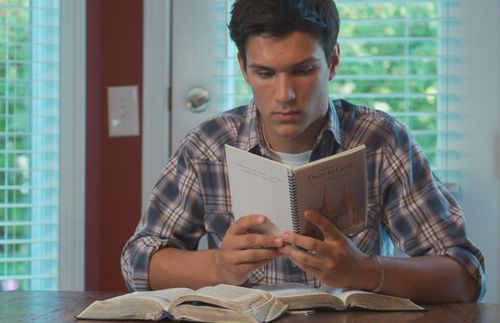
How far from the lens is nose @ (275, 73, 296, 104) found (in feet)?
5.61

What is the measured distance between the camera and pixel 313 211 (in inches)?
58.6

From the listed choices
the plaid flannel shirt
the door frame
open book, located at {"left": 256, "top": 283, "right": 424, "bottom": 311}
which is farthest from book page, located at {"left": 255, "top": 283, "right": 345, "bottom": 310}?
the door frame

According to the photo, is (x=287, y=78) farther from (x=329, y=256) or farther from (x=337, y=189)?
(x=329, y=256)

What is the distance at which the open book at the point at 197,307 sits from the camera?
4.45 feet

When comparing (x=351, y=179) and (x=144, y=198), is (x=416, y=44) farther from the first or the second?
(x=351, y=179)

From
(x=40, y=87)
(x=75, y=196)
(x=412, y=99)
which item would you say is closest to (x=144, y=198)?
(x=75, y=196)

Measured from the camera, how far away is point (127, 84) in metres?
2.76

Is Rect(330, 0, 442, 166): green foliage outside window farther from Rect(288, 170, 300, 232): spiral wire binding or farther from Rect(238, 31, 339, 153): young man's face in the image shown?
Rect(288, 170, 300, 232): spiral wire binding

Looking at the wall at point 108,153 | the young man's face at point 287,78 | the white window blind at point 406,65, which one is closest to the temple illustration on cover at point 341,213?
the young man's face at point 287,78

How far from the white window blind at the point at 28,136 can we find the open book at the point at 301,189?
4.27ft

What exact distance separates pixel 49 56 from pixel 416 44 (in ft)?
3.80

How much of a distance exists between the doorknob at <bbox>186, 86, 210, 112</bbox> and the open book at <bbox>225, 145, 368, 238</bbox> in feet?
3.56

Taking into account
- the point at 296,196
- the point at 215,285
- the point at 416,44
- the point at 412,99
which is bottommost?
the point at 215,285

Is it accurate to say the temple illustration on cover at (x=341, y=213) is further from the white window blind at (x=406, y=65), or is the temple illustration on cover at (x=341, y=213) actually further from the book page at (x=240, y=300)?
the white window blind at (x=406, y=65)
